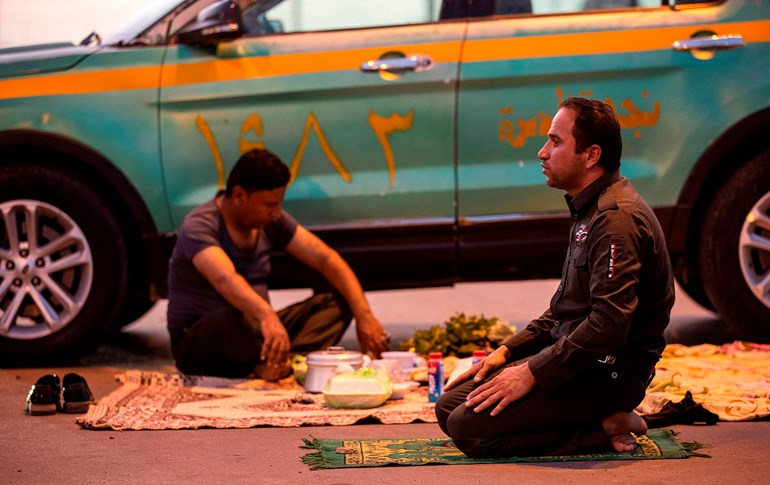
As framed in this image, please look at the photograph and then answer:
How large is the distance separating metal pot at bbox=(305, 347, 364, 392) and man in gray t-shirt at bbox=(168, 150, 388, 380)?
0.18 metres

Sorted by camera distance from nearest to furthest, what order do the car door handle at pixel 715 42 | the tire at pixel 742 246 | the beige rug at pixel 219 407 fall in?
the beige rug at pixel 219 407 → the car door handle at pixel 715 42 → the tire at pixel 742 246

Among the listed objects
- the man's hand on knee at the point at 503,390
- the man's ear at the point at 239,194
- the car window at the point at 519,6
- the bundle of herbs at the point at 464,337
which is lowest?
the bundle of herbs at the point at 464,337

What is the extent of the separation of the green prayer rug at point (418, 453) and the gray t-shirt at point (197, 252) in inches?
69.2

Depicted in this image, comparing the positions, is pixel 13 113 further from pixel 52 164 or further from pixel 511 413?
pixel 511 413

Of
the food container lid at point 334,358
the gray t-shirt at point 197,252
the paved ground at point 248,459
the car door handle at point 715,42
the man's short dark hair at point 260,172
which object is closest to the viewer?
the paved ground at point 248,459

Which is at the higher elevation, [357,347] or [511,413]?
[511,413]

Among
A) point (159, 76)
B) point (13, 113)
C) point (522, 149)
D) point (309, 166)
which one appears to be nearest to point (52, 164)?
point (13, 113)

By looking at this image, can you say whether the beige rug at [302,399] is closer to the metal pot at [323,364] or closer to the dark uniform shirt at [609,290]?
the metal pot at [323,364]

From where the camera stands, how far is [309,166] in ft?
21.6

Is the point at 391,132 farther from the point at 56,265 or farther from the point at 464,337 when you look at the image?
the point at 56,265

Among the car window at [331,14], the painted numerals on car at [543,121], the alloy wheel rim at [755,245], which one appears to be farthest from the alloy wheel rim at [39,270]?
the alloy wheel rim at [755,245]

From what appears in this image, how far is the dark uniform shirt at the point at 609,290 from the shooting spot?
4.24m

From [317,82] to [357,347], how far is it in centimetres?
172

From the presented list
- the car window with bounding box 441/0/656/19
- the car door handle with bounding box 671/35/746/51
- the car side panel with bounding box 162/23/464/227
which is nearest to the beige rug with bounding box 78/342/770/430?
the car side panel with bounding box 162/23/464/227
